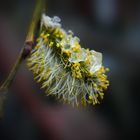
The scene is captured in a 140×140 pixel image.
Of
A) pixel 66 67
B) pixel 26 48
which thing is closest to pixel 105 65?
pixel 66 67

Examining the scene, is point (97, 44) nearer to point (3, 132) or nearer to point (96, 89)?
point (3, 132)

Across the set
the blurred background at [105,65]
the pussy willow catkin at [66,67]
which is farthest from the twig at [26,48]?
the blurred background at [105,65]

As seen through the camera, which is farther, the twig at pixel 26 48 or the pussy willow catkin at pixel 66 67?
the pussy willow catkin at pixel 66 67

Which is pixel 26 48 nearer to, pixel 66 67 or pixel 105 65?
pixel 66 67

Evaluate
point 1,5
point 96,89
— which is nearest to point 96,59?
point 96,89

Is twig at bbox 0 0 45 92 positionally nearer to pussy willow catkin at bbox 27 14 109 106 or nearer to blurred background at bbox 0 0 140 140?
pussy willow catkin at bbox 27 14 109 106

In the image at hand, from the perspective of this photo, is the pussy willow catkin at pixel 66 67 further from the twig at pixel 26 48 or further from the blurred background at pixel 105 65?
the blurred background at pixel 105 65

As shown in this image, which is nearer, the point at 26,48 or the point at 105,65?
the point at 26,48
